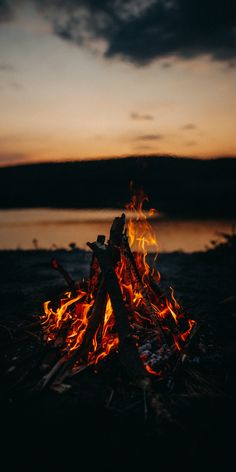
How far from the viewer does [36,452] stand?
12.1ft

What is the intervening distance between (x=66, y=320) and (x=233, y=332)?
3156 mm

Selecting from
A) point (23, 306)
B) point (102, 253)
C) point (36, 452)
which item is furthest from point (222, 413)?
point (23, 306)

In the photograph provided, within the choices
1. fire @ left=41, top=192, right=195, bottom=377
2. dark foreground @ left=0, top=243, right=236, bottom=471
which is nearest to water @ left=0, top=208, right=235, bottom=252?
fire @ left=41, top=192, right=195, bottom=377

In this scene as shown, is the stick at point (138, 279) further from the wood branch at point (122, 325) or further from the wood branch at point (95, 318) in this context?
the wood branch at point (95, 318)

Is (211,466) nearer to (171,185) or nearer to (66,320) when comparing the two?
(66,320)

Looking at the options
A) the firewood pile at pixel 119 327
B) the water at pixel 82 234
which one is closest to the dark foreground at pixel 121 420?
the firewood pile at pixel 119 327

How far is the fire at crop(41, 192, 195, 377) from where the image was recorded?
200 inches

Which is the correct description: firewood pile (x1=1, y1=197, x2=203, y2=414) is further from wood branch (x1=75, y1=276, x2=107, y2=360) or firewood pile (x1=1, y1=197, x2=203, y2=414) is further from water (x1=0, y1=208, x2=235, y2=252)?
water (x1=0, y1=208, x2=235, y2=252)

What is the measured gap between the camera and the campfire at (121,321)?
482 centimetres

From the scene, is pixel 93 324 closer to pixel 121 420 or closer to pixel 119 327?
pixel 119 327

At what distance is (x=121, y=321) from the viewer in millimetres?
4871

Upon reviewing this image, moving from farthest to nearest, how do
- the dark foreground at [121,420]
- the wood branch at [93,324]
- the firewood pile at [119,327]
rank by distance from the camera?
the wood branch at [93,324] → the firewood pile at [119,327] → the dark foreground at [121,420]

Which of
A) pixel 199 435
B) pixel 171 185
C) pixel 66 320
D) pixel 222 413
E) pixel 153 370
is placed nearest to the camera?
pixel 199 435

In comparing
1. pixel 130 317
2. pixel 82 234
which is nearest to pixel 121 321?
pixel 130 317
